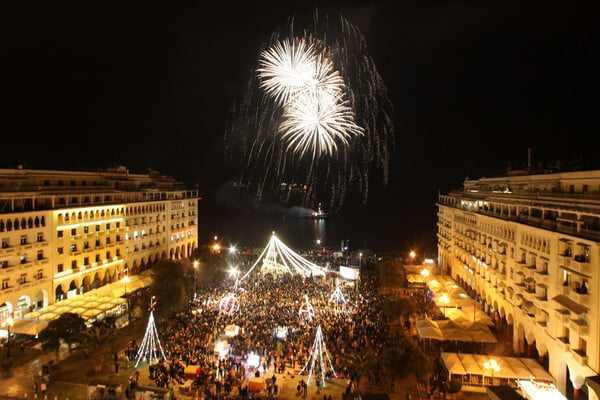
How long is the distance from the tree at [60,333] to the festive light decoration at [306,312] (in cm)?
1236

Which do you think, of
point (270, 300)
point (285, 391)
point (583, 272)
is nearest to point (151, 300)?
point (270, 300)

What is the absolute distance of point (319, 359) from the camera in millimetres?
20062

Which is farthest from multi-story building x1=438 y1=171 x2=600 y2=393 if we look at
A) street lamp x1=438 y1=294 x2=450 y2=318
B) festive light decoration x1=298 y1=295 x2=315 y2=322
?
festive light decoration x1=298 y1=295 x2=315 y2=322

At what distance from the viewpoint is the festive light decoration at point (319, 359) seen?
18.7 metres

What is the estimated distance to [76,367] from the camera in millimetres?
19828

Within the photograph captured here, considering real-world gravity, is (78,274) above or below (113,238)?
below

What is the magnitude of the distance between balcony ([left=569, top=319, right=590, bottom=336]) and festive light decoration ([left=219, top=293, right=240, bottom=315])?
18784 mm

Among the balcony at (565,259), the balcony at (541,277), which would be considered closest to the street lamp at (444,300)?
the balcony at (541,277)

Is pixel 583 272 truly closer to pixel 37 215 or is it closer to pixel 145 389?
pixel 145 389

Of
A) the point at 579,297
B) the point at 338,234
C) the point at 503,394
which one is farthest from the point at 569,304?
the point at 338,234

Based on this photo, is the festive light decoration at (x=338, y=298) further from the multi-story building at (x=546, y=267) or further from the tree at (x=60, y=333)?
the tree at (x=60, y=333)

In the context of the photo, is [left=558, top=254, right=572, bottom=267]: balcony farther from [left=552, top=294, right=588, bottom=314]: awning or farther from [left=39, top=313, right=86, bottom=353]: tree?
[left=39, top=313, right=86, bottom=353]: tree

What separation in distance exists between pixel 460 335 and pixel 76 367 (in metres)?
19.2

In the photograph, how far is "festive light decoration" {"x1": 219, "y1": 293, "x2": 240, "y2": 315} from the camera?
2717 cm
